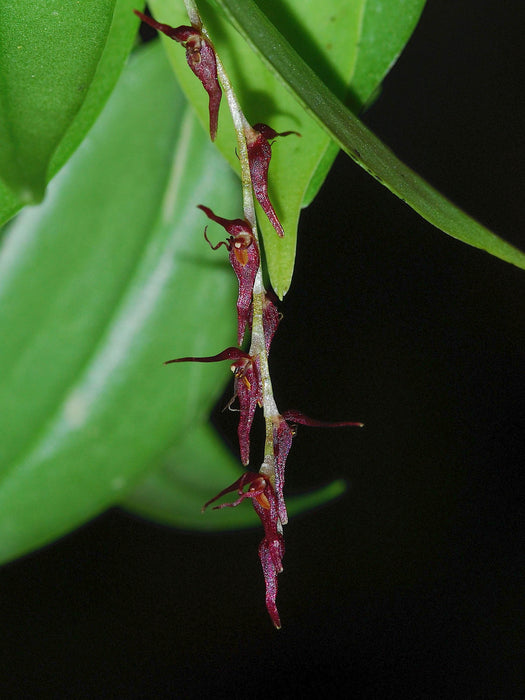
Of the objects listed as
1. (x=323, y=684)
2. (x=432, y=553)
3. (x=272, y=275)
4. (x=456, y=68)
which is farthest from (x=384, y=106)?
(x=323, y=684)

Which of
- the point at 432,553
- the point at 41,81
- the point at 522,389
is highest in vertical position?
the point at 41,81

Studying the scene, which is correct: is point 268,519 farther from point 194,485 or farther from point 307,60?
point 194,485

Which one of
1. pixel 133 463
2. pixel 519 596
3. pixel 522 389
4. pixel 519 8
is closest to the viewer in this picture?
pixel 133 463

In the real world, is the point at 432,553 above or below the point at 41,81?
below

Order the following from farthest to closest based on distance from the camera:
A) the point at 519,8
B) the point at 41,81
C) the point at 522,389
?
the point at 522,389
the point at 519,8
the point at 41,81

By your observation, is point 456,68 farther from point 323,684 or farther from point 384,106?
point 323,684

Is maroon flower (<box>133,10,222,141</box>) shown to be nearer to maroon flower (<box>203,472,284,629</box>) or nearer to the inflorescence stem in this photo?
the inflorescence stem

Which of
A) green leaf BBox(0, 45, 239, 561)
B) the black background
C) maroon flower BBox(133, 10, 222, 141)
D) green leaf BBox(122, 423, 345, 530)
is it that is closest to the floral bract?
maroon flower BBox(133, 10, 222, 141)
